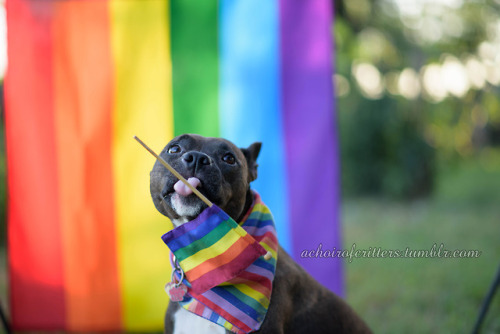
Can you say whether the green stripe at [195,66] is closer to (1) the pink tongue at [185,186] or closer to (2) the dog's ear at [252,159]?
(2) the dog's ear at [252,159]

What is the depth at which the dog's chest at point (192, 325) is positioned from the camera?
6.40 feet

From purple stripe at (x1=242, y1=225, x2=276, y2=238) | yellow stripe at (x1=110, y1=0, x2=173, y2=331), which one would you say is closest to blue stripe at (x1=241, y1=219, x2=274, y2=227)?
purple stripe at (x1=242, y1=225, x2=276, y2=238)

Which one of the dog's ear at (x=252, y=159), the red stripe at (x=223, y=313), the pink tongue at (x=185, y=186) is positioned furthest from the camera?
the dog's ear at (x=252, y=159)

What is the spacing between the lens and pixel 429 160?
890 cm

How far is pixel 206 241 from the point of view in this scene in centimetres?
182

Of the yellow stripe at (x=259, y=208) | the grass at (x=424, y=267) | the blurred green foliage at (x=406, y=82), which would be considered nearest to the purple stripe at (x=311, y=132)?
the grass at (x=424, y=267)

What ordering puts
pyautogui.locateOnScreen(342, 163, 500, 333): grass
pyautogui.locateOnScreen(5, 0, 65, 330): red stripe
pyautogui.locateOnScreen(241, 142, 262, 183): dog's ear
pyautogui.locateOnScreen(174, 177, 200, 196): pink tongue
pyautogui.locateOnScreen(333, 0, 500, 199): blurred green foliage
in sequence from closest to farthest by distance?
pyautogui.locateOnScreen(174, 177, 200, 196): pink tongue → pyautogui.locateOnScreen(241, 142, 262, 183): dog's ear → pyautogui.locateOnScreen(5, 0, 65, 330): red stripe → pyautogui.locateOnScreen(342, 163, 500, 333): grass → pyautogui.locateOnScreen(333, 0, 500, 199): blurred green foliage

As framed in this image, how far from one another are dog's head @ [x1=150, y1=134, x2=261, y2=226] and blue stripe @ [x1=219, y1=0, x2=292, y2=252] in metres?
1.55

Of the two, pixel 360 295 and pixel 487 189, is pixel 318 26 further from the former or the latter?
pixel 487 189

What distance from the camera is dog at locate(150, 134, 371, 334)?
1803 millimetres

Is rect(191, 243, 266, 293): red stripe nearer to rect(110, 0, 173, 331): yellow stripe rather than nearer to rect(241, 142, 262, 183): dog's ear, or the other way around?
rect(241, 142, 262, 183): dog's ear

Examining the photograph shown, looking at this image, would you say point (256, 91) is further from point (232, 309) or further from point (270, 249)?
point (232, 309)

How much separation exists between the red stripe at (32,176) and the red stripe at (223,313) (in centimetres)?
207

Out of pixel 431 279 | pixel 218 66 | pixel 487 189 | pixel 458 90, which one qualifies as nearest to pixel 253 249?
pixel 218 66
